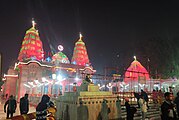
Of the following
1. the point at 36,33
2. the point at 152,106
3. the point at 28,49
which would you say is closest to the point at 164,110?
the point at 152,106

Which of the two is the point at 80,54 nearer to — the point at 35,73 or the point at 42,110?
the point at 35,73

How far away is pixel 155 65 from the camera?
3262cm

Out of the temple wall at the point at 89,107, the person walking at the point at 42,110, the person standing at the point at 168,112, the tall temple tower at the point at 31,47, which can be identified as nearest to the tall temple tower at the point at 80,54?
the tall temple tower at the point at 31,47

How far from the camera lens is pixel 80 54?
53.9m

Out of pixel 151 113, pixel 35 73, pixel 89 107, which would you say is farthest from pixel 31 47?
pixel 89 107

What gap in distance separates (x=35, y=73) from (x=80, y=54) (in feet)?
76.6

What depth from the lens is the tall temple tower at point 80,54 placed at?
175ft

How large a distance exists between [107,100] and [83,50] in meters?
47.6

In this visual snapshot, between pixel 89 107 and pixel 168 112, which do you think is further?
pixel 89 107

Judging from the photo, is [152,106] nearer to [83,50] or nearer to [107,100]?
[107,100]

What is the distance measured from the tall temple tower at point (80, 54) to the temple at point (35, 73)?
→ 15.8ft

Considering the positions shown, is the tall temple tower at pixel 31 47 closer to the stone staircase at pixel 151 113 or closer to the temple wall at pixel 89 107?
the stone staircase at pixel 151 113

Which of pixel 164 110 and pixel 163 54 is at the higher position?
pixel 163 54

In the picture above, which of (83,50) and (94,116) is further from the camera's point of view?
(83,50)
